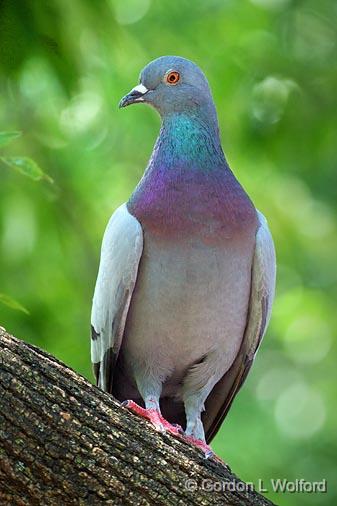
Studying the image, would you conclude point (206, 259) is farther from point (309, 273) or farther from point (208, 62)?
point (309, 273)

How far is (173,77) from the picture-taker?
20.4ft

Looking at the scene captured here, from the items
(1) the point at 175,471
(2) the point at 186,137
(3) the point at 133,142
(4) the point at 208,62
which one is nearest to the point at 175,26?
(4) the point at 208,62

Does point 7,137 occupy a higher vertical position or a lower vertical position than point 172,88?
lower

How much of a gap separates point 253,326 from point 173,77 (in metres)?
1.63

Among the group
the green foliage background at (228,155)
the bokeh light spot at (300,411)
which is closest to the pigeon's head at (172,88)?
the green foliage background at (228,155)

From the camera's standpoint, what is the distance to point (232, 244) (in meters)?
5.80

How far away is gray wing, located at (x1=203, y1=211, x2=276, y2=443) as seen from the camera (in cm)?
599

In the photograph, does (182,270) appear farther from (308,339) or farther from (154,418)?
(308,339)

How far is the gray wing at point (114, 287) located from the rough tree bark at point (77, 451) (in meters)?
1.42

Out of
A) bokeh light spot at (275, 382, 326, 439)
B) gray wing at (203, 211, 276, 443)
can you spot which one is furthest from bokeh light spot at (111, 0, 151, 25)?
bokeh light spot at (275, 382, 326, 439)

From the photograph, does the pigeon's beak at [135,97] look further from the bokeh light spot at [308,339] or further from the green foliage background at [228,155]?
the bokeh light spot at [308,339]

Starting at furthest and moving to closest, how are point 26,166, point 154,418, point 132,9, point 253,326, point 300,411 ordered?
point 300,411 < point 132,9 < point 253,326 < point 154,418 < point 26,166

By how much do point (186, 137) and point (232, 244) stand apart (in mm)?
749

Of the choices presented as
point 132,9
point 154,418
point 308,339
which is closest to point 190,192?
point 154,418
